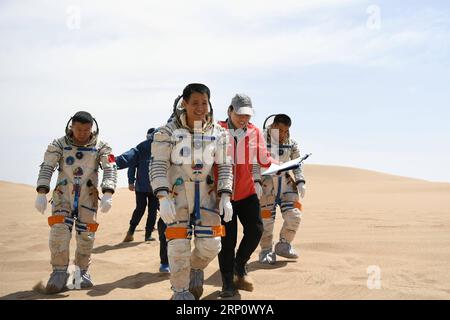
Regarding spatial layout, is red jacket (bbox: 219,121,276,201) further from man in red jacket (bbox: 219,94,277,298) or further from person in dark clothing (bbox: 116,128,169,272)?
person in dark clothing (bbox: 116,128,169,272)

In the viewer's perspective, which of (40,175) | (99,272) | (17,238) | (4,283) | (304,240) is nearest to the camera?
(40,175)

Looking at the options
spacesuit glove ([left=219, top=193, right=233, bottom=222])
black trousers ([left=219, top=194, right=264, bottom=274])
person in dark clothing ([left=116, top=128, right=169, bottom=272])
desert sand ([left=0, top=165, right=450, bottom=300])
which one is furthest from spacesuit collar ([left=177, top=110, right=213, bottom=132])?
person in dark clothing ([left=116, top=128, right=169, bottom=272])

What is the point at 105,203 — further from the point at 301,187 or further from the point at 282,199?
the point at 301,187

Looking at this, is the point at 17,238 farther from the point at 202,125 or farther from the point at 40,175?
the point at 202,125

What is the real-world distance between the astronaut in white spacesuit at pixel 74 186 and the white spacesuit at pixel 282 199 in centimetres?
221

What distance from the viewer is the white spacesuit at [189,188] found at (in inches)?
180

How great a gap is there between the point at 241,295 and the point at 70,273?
2.09 meters

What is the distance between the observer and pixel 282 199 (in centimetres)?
724

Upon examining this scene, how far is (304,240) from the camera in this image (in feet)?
30.2

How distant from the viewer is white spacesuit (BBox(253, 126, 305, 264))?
700 cm

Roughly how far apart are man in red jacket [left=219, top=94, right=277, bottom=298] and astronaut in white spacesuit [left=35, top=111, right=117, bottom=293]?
4.74 ft

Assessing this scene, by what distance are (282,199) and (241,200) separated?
2065 mm

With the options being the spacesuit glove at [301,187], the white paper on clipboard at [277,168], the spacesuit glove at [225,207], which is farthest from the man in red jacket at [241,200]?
the spacesuit glove at [301,187]
